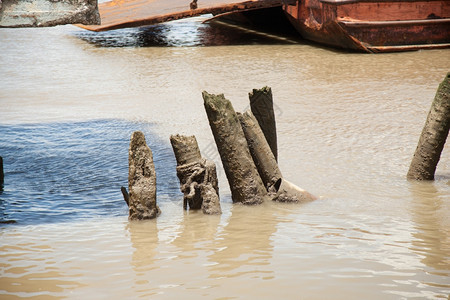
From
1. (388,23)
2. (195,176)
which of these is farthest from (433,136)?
(388,23)

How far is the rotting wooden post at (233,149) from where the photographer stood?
17.7 ft

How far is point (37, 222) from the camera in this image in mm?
5324

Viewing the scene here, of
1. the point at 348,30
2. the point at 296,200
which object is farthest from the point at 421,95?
the point at 296,200

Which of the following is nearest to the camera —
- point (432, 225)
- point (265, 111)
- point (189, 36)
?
point (432, 225)

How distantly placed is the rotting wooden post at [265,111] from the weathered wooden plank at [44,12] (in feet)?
5.41

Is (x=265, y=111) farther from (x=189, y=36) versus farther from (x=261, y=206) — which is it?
(x=189, y=36)

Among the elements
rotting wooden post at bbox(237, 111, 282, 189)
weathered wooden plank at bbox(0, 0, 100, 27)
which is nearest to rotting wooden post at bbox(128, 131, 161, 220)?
rotting wooden post at bbox(237, 111, 282, 189)

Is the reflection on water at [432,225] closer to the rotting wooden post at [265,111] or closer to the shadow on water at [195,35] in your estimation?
the rotting wooden post at [265,111]

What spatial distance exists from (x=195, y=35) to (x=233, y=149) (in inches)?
463

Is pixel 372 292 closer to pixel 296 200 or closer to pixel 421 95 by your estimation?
pixel 296 200

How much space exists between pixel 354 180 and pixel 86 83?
6.57 metres

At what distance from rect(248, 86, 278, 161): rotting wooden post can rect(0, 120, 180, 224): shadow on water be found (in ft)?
3.36

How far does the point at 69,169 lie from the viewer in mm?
6988

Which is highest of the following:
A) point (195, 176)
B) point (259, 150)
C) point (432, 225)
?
point (259, 150)
